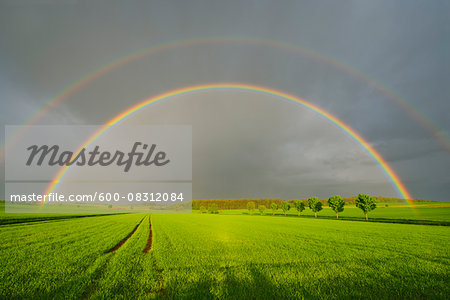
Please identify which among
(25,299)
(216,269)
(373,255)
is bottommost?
(373,255)

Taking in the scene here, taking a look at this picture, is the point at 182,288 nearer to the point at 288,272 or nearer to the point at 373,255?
the point at 288,272

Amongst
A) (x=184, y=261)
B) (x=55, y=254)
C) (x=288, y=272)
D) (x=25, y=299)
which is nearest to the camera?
(x=25, y=299)

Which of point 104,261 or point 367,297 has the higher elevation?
point 367,297

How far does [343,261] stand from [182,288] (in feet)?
36.1

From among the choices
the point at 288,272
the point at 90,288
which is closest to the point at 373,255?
the point at 288,272

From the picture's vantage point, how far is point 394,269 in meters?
12.1

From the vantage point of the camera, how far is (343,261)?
14.0 m

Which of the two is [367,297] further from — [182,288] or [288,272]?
[182,288]

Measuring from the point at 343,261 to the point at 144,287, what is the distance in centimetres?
1233

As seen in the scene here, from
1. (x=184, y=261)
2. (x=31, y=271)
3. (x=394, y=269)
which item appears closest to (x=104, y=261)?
(x=31, y=271)

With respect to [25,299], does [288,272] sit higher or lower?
lower

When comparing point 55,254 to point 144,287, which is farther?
point 55,254

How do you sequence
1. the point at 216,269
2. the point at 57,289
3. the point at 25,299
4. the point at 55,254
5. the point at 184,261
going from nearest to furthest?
1. the point at 25,299
2. the point at 57,289
3. the point at 216,269
4. the point at 184,261
5. the point at 55,254

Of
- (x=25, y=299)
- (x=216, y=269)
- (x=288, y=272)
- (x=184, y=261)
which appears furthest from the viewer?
(x=184, y=261)
